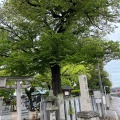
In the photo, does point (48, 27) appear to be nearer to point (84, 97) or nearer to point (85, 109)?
point (84, 97)

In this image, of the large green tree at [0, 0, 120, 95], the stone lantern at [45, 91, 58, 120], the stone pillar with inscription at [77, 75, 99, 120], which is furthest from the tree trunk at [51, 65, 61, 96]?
the stone pillar with inscription at [77, 75, 99, 120]

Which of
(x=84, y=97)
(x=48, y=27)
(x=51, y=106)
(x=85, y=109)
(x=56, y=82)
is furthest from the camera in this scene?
(x=56, y=82)

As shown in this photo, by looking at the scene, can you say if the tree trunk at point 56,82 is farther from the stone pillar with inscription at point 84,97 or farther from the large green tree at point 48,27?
the stone pillar with inscription at point 84,97

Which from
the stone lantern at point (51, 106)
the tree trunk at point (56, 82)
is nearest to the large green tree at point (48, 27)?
the tree trunk at point (56, 82)

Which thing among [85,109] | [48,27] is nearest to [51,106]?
[85,109]

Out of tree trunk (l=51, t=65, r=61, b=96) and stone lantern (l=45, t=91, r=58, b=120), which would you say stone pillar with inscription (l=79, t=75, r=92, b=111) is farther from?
tree trunk (l=51, t=65, r=61, b=96)

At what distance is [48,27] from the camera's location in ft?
33.5

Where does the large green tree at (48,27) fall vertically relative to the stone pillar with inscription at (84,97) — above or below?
above

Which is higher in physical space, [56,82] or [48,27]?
[48,27]

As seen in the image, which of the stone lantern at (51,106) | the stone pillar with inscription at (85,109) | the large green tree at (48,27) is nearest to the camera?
the stone pillar with inscription at (85,109)

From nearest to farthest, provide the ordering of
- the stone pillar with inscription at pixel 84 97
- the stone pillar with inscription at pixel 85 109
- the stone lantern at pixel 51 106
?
the stone pillar with inscription at pixel 85 109, the stone pillar with inscription at pixel 84 97, the stone lantern at pixel 51 106

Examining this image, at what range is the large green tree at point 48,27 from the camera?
9.26m

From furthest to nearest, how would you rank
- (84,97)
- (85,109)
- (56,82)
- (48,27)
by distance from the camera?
→ (56,82) < (48,27) < (84,97) < (85,109)

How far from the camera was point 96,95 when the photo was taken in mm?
12211
